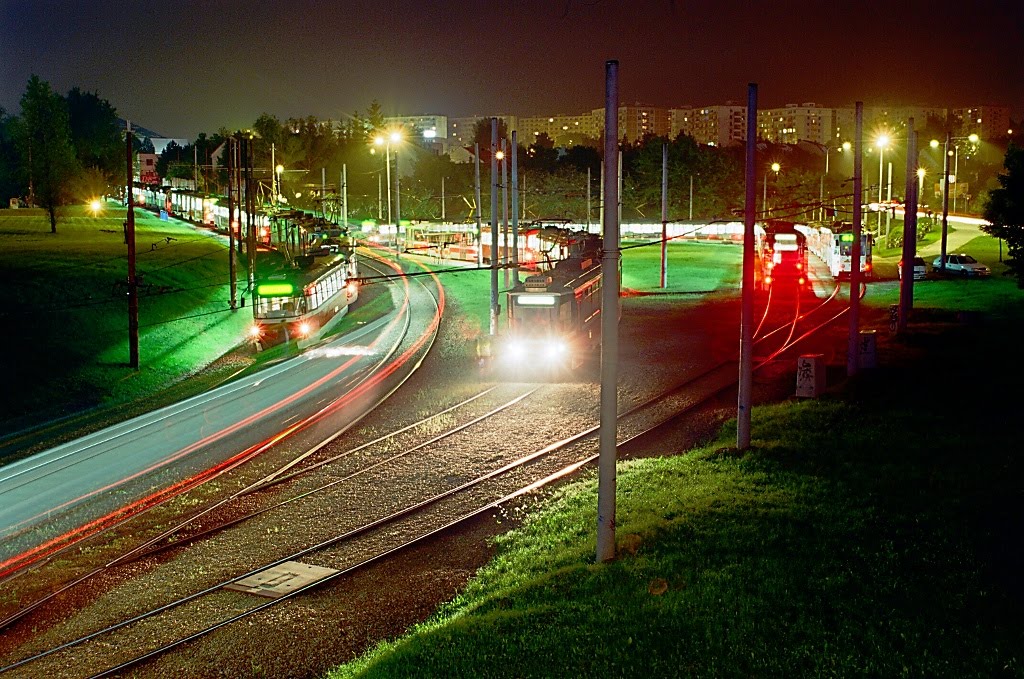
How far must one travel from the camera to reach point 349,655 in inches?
465

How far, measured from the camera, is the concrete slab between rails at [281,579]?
14125mm

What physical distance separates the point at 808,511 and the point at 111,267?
173 ft

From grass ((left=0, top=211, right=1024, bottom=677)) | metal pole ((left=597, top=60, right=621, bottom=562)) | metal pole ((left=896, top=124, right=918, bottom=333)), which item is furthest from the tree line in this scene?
metal pole ((left=597, top=60, right=621, bottom=562))

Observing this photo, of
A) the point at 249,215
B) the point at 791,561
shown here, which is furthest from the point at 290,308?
the point at 791,561

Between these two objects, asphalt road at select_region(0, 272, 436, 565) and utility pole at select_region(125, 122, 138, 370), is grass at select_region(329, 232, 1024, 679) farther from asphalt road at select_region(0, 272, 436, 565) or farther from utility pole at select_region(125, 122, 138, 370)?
utility pole at select_region(125, 122, 138, 370)

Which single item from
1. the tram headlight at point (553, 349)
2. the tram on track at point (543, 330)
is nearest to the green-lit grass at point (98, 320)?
the tram on track at point (543, 330)

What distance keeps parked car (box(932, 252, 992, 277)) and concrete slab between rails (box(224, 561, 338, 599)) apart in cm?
4907

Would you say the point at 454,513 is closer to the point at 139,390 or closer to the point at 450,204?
the point at 139,390

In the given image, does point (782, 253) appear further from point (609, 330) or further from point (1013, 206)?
point (609, 330)

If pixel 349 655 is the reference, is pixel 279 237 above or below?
above

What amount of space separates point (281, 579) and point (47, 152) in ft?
252

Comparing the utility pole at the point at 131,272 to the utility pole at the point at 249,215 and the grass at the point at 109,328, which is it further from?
the utility pole at the point at 249,215

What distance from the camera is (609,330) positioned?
1223 cm

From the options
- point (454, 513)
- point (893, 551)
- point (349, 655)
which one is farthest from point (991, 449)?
point (349, 655)
